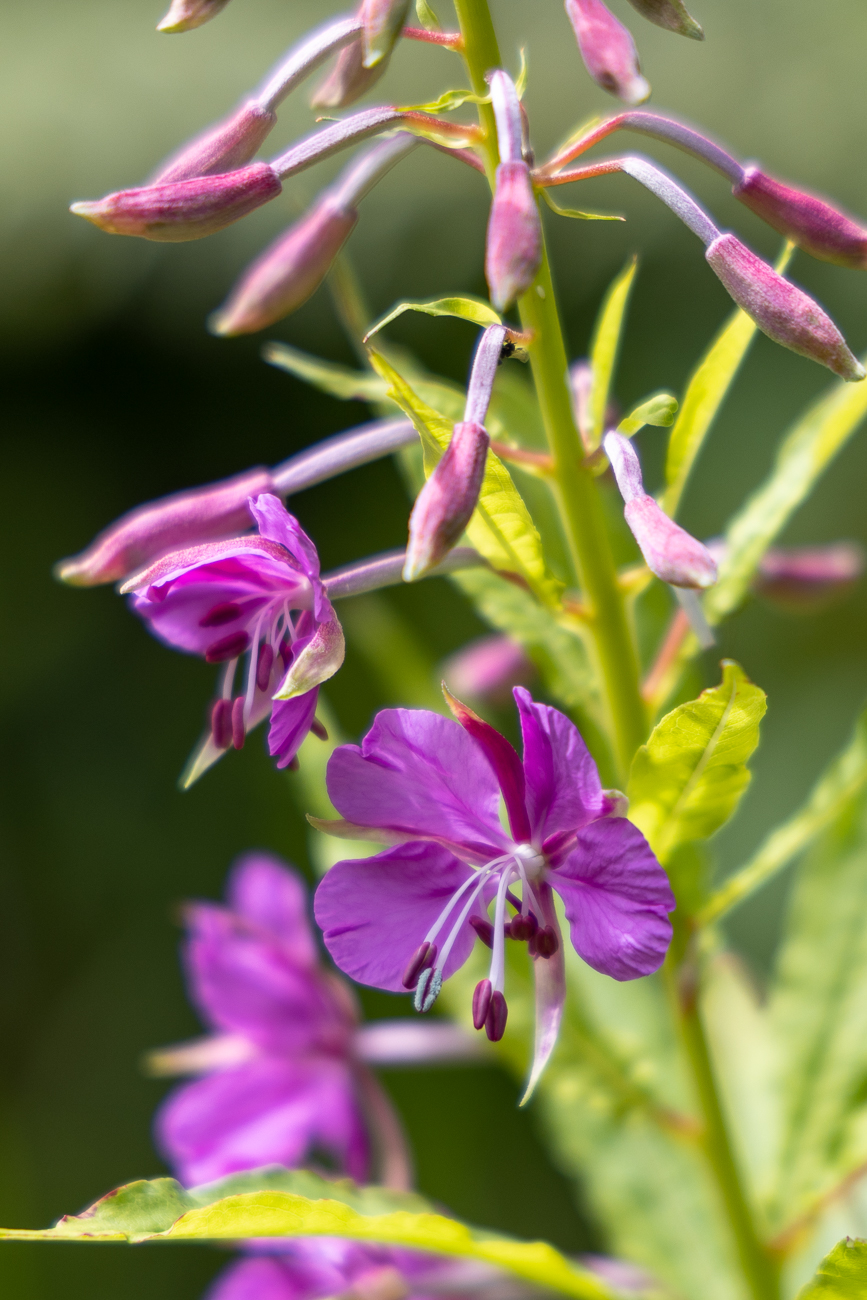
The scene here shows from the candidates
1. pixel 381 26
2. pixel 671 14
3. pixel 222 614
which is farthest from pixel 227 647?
pixel 671 14

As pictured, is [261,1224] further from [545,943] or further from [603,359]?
[603,359]

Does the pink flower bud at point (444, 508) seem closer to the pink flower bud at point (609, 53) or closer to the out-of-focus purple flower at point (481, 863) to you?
the out-of-focus purple flower at point (481, 863)

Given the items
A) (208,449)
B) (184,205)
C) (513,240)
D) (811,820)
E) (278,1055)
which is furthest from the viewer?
(208,449)

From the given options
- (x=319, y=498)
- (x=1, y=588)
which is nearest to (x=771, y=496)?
(x=319, y=498)

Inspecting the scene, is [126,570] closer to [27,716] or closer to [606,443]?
[606,443]

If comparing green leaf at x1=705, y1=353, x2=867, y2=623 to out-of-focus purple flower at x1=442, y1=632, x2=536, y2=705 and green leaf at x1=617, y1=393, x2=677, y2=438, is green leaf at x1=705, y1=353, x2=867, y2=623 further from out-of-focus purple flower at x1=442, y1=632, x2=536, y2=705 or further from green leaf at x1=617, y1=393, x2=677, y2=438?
out-of-focus purple flower at x1=442, y1=632, x2=536, y2=705
